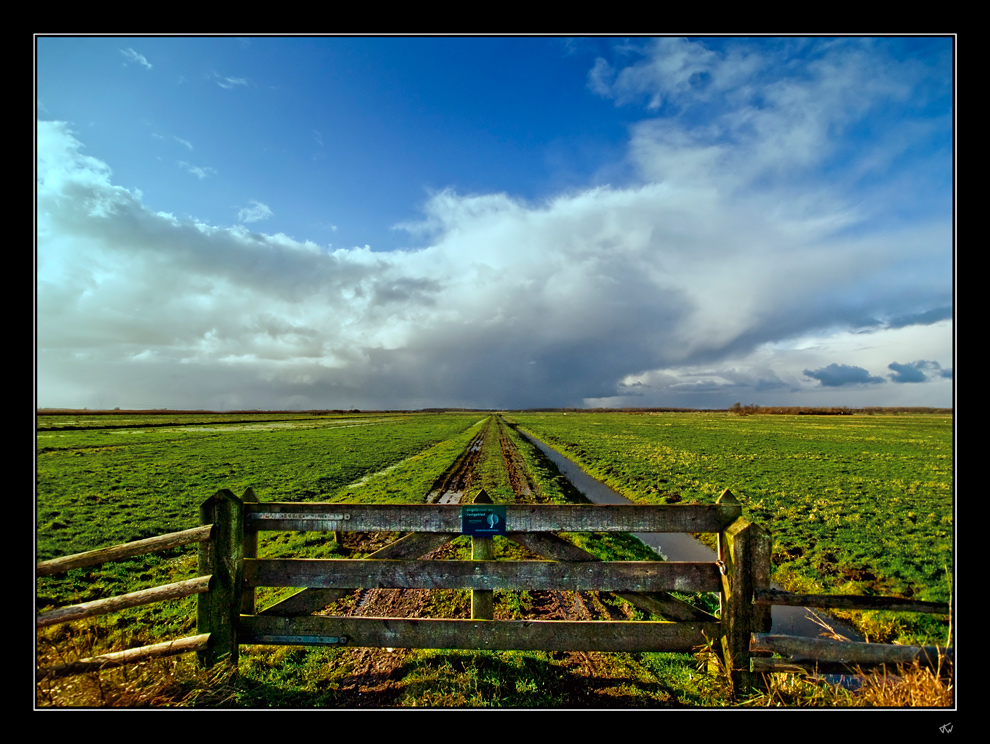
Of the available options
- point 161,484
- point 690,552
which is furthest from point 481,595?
point 161,484

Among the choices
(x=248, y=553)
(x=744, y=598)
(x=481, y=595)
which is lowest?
(x=481, y=595)

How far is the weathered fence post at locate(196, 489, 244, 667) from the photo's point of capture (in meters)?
4.53

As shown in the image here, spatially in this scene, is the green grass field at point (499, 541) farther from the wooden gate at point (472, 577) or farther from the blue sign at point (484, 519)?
the blue sign at point (484, 519)

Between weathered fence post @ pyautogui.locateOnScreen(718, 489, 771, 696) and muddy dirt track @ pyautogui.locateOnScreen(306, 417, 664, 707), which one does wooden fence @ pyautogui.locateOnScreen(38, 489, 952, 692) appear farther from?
muddy dirt track @ pyautogui.locateOnScreen(306, 417, 664, 707)

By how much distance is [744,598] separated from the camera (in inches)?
170

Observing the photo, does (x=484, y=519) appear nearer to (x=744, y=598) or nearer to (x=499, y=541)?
(x=744, y=598)

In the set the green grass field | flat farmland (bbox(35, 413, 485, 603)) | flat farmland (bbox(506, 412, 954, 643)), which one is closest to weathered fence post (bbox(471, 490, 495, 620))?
the green grass field

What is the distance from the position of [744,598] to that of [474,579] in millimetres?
3029

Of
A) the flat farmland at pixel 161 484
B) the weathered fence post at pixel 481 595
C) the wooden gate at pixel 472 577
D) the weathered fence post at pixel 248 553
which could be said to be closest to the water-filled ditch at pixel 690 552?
the wooden gate at pixel 472 577

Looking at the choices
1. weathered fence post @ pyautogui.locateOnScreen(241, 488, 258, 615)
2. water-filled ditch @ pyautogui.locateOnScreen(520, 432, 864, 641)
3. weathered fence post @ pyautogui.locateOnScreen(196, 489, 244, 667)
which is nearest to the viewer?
weathered fence post @ pyautogui.locateOnScreen(196, 489, 244, 667)

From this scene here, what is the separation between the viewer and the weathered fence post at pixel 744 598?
430cm

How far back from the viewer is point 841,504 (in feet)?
52.2

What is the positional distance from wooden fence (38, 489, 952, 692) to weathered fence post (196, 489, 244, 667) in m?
0.01
